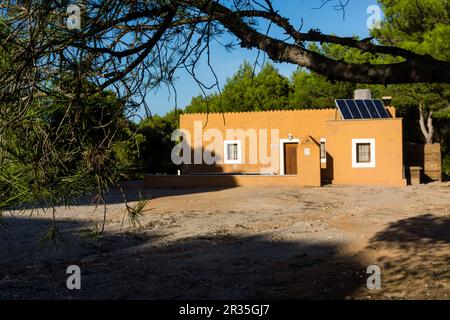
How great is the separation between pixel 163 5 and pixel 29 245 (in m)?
6.63

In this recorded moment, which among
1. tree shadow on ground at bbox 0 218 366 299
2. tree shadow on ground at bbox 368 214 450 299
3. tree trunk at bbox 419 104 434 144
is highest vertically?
tree trunk at bbox 419 104 434 144

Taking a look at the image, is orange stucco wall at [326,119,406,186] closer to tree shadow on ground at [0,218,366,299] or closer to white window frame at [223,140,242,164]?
white window frame at [223,140,242,164]

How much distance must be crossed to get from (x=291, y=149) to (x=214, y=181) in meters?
4.93

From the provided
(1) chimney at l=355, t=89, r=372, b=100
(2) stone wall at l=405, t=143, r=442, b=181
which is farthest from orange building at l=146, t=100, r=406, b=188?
(2) stone wall at l=405, t=143, r=442, b=181

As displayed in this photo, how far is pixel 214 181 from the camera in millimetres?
22328

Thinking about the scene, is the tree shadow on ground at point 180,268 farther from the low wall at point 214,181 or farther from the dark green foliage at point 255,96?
the dark green foliage at point 255,96

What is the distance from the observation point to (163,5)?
3.94m

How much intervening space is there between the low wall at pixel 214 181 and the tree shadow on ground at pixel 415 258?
33.5 feet

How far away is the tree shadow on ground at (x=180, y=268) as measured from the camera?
19.5 feet

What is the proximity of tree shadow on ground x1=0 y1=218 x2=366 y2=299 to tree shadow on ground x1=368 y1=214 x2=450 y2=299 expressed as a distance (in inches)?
17.1

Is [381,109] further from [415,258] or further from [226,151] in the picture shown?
[415,258]

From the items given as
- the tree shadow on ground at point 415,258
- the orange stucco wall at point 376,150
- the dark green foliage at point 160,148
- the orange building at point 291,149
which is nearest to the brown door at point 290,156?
the orange building at point 291,149

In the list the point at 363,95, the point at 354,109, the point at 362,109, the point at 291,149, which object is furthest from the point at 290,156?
the point at 363,95

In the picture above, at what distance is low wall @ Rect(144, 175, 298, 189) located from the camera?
21.7 m
